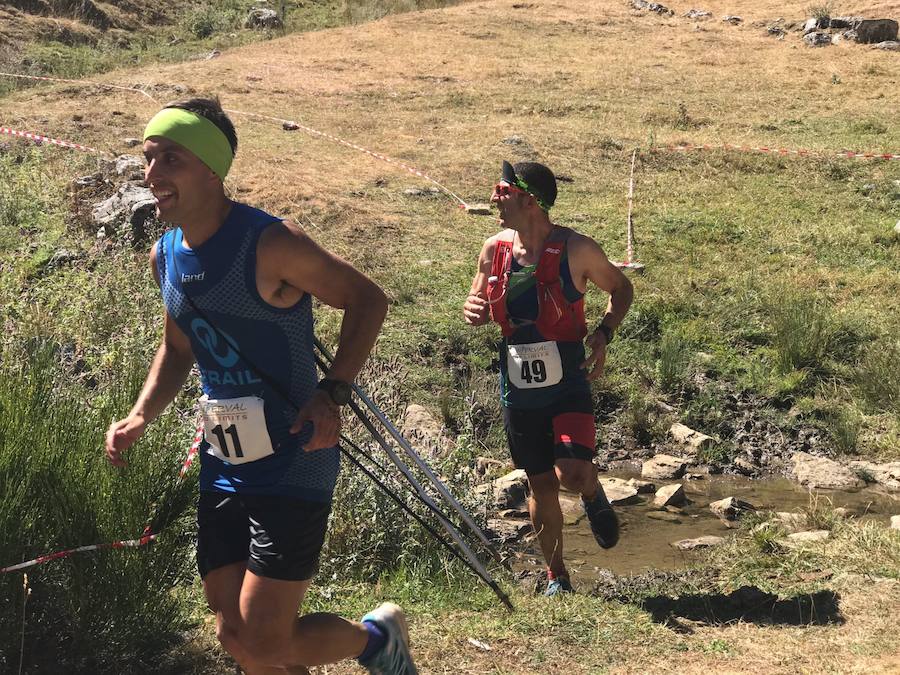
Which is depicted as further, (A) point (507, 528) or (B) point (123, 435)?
(A) point (507, 528)

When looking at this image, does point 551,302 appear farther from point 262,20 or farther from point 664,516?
point 262,20

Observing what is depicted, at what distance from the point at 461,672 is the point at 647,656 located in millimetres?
785

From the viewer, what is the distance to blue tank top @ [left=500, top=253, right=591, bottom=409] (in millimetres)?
5449

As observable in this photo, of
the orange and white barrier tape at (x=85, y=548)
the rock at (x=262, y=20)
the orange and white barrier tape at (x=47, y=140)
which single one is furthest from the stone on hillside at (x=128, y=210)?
the rock at (x=262, y=20)

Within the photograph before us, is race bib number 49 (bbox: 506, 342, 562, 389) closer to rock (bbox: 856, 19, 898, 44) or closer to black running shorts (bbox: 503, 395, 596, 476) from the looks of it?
black running shorts (bbox: 503, 395, 596, 476)

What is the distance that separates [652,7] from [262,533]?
23926 millimetres

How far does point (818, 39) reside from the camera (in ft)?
70.5

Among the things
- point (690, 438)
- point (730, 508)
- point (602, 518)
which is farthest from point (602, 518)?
point (690, 438)

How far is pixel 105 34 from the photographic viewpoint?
1009 inches

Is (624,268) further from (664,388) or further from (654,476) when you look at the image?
(654,476)

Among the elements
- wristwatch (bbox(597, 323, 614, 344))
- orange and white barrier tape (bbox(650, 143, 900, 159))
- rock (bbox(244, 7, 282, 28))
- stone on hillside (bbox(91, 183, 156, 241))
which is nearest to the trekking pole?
wristwatch (bbox(597, 323, 614, 344))

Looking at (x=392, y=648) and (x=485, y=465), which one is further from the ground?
(x=392, y=648)

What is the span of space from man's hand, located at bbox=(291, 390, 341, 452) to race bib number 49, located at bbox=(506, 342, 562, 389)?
2.21 m

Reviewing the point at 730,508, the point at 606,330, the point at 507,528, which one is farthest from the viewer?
the point at 730,508
